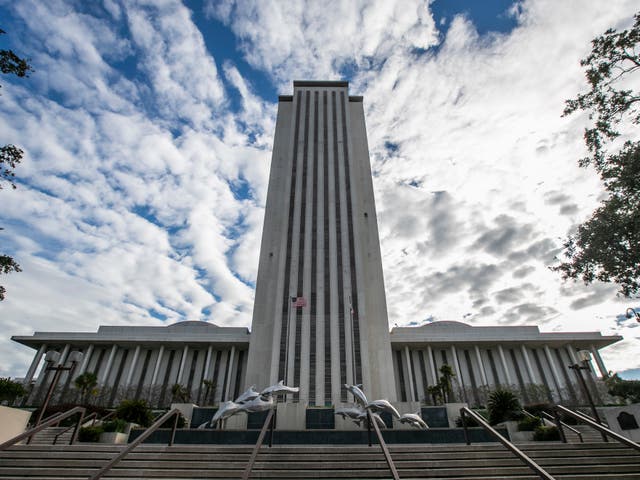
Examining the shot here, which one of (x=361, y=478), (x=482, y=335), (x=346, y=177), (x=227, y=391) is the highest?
(x=346, y=177)

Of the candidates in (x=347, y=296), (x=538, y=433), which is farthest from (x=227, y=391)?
(x=538, y=433)

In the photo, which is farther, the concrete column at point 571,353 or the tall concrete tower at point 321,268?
the concrete column at point 571,353

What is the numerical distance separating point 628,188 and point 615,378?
3991cm

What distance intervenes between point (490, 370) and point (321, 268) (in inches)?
1138

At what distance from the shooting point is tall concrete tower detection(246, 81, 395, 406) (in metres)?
38.7

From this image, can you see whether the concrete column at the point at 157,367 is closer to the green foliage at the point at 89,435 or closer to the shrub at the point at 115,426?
the shrub at the point at 115,426

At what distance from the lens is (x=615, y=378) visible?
140 ft

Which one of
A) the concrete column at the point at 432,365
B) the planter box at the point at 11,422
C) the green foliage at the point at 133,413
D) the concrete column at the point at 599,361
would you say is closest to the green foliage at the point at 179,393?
the green foliage at the point at 133,413

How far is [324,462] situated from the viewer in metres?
8.05

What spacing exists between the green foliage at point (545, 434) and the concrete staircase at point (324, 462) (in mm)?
7466

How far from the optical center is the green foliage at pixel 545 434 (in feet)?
49.8

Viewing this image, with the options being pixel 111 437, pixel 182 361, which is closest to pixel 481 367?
pixel 182 361

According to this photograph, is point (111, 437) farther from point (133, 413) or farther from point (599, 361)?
point (599, 361)

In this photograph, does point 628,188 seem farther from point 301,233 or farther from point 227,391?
point 227,391
